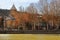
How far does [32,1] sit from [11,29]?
97cm

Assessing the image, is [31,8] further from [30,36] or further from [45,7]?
[30,36]

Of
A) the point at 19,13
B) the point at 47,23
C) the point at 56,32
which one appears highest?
the point at 19,13

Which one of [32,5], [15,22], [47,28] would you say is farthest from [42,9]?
[15,22]

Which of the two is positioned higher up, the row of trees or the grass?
the row of trees

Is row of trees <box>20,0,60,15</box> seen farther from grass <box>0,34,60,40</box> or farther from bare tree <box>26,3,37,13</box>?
grass <box>0,34,60,40</box>

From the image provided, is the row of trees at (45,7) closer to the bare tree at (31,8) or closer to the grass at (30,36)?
the bare tree at (31,8)

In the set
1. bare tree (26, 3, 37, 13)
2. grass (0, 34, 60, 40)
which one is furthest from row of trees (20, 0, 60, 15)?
grass (0, 34, 60, 40)

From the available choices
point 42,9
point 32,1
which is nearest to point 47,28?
point 42,9

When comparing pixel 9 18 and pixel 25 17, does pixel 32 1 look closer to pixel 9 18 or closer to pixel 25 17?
pixel 25 17

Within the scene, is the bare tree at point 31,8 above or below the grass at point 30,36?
above

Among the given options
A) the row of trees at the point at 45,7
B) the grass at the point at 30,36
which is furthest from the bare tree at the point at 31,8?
the grass at the point at 30,36

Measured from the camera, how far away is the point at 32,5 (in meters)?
3.97

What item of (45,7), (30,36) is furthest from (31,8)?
(30,36)

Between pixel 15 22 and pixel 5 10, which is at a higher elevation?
pixel 5 10
